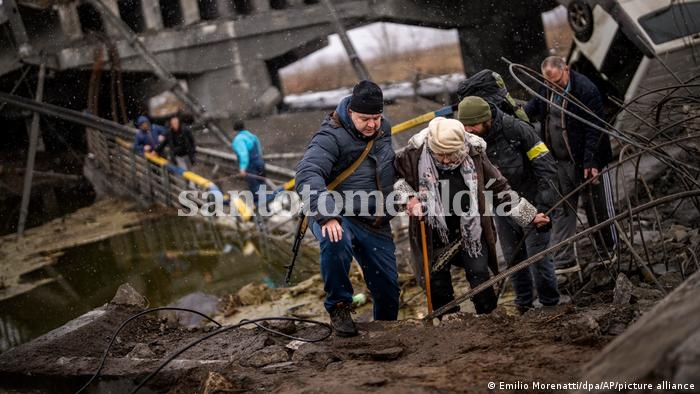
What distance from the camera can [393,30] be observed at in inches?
1640

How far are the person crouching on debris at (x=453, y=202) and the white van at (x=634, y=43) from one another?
3.12 metres

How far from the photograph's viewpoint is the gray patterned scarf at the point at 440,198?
4.75 m

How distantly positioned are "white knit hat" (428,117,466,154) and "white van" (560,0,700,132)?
3.42m

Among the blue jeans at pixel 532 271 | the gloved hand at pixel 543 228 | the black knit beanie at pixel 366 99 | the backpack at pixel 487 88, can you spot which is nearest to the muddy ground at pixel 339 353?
the blue jeans at pixel 532 271

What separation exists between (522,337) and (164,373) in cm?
216

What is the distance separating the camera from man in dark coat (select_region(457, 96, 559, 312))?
505cm

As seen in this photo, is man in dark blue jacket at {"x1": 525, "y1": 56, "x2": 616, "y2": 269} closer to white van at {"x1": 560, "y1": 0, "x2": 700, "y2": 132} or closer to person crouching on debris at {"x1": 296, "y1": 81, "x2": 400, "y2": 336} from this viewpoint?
white van at {"x1": 560, "y1": 0, "x2": 700, "y2": 132}

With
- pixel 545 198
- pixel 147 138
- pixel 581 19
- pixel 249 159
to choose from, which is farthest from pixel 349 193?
pixel 147 138

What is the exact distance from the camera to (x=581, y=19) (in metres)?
10.9

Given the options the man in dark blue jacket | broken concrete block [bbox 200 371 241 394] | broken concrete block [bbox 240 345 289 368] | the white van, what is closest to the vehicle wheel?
the white van

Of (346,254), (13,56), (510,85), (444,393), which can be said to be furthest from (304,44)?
(444,393)

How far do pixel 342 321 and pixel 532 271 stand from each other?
1.76 m

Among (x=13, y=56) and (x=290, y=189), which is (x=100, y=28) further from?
(x=290, y=189)

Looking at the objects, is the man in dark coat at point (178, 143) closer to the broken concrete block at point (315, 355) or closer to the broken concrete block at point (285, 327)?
the broken concrete block at point (285, 327)
